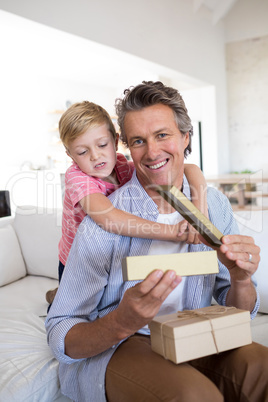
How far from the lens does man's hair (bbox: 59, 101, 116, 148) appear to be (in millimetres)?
1633

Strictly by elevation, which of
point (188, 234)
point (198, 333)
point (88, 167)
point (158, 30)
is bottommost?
point (198, 333)

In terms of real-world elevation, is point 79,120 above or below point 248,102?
below

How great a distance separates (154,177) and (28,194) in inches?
169

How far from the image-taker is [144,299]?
0.86 metres

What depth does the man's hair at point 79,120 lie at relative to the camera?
163 centimetres

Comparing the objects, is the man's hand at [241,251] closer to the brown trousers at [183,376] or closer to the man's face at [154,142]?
→ the brown trousers at [183,376]

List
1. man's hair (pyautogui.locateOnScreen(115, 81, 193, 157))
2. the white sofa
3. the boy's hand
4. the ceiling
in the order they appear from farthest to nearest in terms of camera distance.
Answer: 1. the ceiling
2. the white sofa
3. man's hair (pyautogui.locateOnScreen(115, 81, 193, 157))
4. the boy's hand

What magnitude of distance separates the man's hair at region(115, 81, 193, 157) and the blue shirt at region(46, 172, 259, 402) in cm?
26

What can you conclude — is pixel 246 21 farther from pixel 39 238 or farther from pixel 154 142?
pixel 154 142

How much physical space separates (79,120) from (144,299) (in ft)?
3.21

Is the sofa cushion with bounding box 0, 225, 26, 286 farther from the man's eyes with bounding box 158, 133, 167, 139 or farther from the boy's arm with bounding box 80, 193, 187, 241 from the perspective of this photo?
the man's eyes with bounding box 158, 133, 167, 139

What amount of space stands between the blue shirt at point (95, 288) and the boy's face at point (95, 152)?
1.01 ft

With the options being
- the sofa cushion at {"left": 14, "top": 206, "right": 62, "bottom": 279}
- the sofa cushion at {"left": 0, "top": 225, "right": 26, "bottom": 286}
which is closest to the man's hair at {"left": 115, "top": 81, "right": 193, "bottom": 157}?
the sofa cushion at {"left": 14, "top": 206, "right": 62, "bottom": 279}

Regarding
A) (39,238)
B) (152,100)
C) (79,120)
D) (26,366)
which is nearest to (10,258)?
(39,238)
